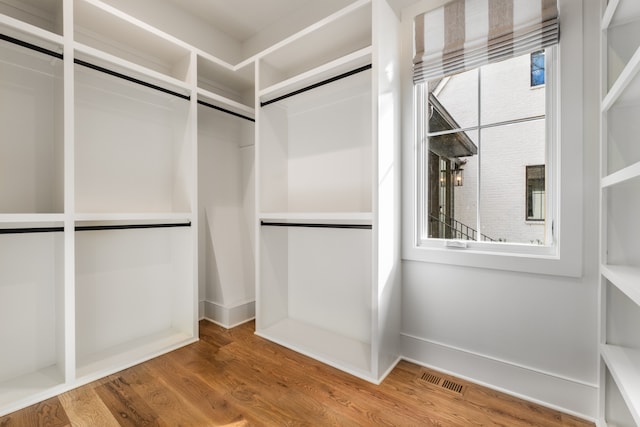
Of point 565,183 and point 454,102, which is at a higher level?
point 454,102

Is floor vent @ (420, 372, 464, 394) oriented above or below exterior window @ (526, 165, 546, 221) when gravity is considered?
below

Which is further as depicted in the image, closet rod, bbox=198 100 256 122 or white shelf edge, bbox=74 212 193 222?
closet rod, bbox=198 100 256 122

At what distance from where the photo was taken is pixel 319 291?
246 cm

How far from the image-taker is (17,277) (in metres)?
1.73

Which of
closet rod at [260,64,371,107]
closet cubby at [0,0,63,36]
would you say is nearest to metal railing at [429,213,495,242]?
closet rod at [260,64,371,107]

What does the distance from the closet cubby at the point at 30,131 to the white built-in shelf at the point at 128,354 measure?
100 centimetres

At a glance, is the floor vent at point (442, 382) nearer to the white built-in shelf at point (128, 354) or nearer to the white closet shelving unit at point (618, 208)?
the white closet shelving unit at point (618, 208)

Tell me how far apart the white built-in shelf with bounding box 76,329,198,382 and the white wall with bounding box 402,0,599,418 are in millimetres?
1727

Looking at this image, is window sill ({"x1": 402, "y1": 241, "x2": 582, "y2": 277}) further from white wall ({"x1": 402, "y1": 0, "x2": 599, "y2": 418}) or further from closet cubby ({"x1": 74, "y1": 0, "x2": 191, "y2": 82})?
closet cubby ({"x1": 74, "y1": 0, "x2": 191, "y2": 82})

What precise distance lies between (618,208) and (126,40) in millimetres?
3130

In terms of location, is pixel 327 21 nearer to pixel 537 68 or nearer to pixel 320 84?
pixel 320 84

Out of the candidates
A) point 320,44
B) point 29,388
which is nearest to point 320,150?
point 320,44

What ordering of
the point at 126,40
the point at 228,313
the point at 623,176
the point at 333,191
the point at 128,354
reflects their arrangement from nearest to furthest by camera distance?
the point at 623,176
the point at 128,354
the point at 126,40
the point at 333,191
the point at 228,313

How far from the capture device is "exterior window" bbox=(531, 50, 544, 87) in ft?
5.36
